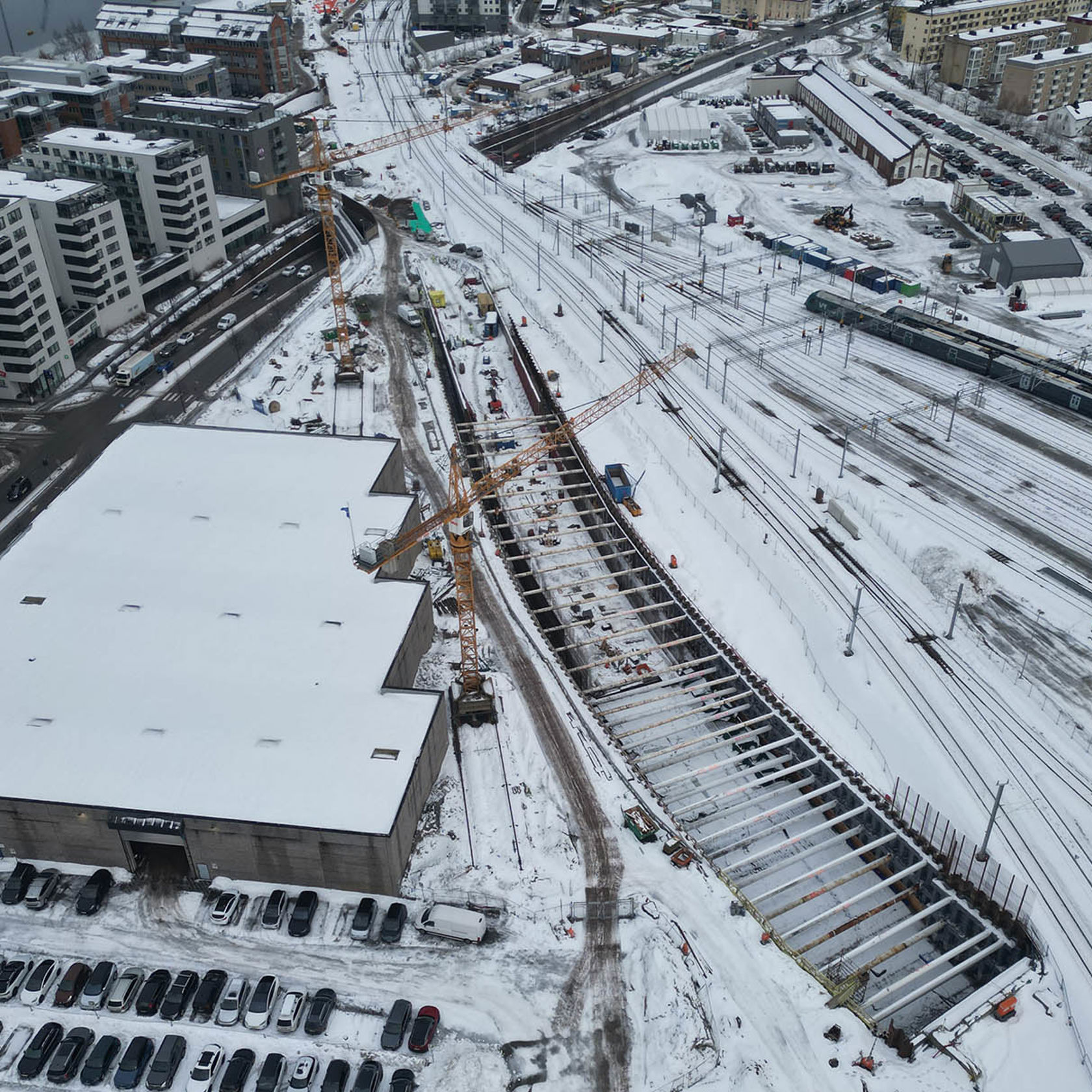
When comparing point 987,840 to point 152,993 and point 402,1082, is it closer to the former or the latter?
point 402,1082

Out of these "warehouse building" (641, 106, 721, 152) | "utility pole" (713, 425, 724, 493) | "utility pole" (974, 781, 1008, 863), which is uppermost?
"warehouse building" (641, 106, 721, 152)

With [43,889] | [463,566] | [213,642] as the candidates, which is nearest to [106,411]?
[213,642]

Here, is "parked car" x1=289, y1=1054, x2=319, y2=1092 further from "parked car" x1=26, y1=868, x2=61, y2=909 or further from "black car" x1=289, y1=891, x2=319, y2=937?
"parked car" x1=26, y1=868, x2=61, y2=909

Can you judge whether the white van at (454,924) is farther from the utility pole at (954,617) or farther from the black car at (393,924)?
the utility pole at (954,617)

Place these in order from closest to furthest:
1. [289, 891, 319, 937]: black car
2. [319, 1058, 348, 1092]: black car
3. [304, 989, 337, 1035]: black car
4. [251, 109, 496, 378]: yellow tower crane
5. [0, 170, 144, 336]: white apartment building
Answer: [319, 1058, 348, 1092]: black car → [304, 989, 337, 1035]: black car → [289, 891, 319, 937]: black car → [0, 170, 144, 336]: white apartment building → [251, 109, 496, 378]: yellow tower crane

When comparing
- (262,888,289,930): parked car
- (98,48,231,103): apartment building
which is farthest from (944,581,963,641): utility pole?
(98,48,231,103): apartment building

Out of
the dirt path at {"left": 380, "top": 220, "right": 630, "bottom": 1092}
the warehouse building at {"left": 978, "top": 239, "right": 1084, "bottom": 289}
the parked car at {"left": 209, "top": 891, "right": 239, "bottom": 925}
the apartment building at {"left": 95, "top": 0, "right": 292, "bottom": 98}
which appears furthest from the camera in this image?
the apartment building at {"left": 95, "top": 0, "right": 292, "bottom": 98}

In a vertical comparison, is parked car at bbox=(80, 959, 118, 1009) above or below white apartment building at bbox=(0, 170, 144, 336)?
below
